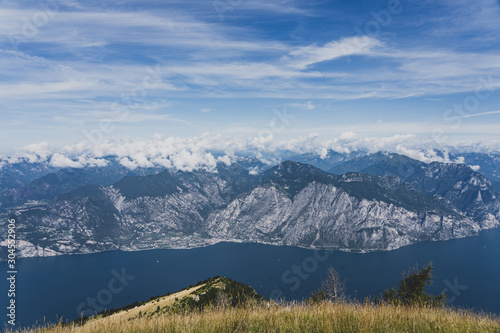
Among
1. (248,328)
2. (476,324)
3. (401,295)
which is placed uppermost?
(248,328)

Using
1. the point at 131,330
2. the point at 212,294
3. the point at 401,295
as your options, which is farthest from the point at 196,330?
the point at 401,295

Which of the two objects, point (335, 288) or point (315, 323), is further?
point (335, 288)

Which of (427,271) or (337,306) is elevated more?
(337,306)

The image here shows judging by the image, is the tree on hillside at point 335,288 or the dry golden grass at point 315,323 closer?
the dry golden grass at point 315,323

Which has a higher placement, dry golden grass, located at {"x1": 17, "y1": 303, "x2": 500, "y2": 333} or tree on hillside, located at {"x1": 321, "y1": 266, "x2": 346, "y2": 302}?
dry golden grass, located at {"x1": 17, "y1": 303, "x2": 500, "y2": 333}

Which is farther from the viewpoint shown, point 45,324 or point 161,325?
→ point 45,324

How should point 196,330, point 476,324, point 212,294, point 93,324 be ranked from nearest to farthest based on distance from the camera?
point 196,330 → point 476,324 → point 93,324 → point 212,294

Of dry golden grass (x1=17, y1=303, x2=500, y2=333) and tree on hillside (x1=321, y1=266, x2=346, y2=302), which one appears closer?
dry golden grass (x1=17, y1=303, x2=500, y2=333)

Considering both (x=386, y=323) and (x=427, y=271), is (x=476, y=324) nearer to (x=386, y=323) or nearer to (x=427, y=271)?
(x=386, y=323)

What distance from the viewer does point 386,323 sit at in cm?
666

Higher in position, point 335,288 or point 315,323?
point 315,323

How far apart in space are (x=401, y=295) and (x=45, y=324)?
60.0 metres

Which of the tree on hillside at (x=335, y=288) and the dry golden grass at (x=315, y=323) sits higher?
the dry golden grass at (x=315, y=323)

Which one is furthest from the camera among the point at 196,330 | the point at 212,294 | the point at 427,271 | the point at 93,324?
the point at 427,271
